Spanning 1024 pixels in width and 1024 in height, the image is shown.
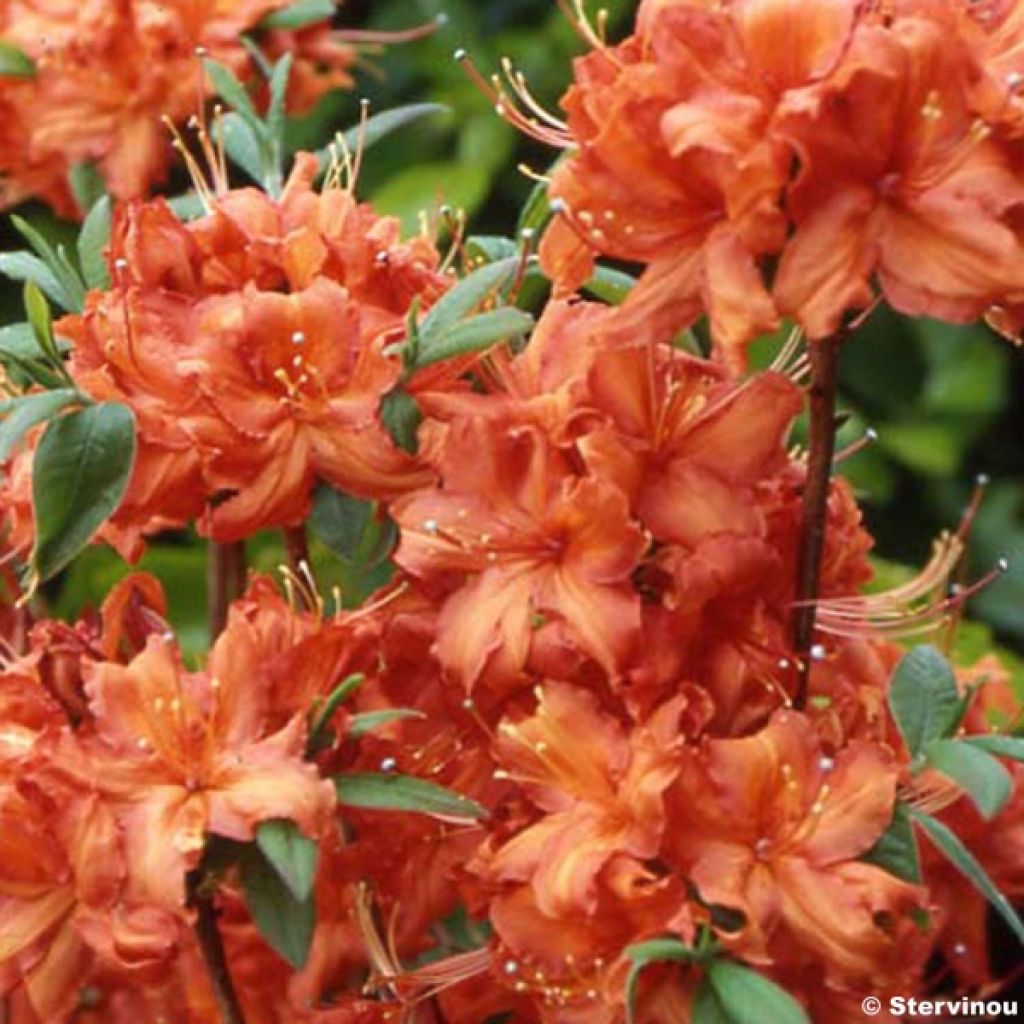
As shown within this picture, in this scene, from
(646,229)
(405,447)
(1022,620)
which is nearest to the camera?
(646,229)

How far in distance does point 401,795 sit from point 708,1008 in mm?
150

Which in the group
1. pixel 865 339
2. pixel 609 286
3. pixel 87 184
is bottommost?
pixel 865 339

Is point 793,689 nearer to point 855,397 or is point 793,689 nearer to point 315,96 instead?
point 315,96

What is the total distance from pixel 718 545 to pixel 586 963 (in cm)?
18

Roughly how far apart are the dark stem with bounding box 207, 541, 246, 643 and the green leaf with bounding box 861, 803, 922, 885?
414 millimetres

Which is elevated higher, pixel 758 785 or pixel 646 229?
pixel 646 229

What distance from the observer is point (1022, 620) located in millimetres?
2785

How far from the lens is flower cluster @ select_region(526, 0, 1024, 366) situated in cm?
101

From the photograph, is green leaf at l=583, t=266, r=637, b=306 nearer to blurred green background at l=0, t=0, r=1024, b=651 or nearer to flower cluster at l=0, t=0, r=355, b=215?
flower cluster at l=0, t=0, r=355, b=215

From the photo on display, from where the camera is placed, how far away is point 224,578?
4.63ft

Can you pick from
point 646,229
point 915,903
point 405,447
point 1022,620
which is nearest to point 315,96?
point 405,447

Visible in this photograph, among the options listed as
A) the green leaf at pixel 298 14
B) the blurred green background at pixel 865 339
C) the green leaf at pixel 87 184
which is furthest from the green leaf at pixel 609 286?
the blurred green background at pixel 865 339

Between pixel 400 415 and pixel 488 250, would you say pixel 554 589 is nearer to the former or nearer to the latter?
pixel 400 415

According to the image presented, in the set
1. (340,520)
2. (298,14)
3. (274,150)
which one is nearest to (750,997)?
(340,520)
